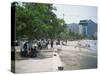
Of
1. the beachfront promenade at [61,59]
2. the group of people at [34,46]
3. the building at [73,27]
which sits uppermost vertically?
the building at [73,27]

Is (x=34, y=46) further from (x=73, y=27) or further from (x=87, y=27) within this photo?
(x=87, y=27)

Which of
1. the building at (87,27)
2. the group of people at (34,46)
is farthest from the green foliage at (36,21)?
the building at (87,27)

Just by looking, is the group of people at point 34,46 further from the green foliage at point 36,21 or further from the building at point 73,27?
the building at point 73,27

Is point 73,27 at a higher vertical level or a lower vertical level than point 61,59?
higher

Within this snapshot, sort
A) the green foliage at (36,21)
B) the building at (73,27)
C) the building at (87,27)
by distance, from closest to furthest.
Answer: the green foliage at (36,21), the building at (73,27), the building at (87,27)

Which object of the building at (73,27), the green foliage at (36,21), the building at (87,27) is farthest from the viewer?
the building at (87,27)

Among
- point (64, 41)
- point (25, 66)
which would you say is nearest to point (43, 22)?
point (64, 41)

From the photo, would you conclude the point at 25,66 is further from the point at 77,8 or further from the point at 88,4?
the point at 88,4

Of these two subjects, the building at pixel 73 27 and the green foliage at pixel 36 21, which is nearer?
the green foliage at pixel 36 21

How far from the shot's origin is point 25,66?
343cm

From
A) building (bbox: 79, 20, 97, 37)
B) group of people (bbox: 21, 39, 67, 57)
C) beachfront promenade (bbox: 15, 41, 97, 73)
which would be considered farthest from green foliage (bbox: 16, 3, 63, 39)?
building (bbox: 79, 20, 97, 37)

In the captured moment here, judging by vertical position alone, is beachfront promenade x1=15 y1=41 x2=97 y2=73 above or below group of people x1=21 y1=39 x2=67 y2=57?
below

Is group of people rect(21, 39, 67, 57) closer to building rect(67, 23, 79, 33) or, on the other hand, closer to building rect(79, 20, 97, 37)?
building rect(67, 23, 79, 33)

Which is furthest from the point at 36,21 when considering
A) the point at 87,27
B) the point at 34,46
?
the point at 87,27
